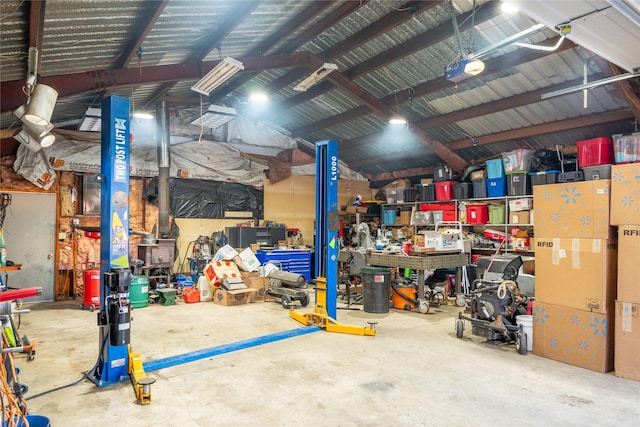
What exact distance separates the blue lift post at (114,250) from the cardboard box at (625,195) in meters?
4.24

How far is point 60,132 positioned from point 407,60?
6047mm

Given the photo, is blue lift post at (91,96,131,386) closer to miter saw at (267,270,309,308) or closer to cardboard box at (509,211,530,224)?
miter saw at (267,270,309,308)

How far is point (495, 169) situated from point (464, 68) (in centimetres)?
388

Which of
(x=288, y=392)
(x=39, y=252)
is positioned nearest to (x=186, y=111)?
(x=39, y=252)

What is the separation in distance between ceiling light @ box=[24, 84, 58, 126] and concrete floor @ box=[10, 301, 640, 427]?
224 cm

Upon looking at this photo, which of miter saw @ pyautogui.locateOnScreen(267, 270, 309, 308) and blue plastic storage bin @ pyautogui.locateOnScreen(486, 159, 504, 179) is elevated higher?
blue plastic storage bin @ pyautogui.locateOnScreen(486, 159, 504, 179)

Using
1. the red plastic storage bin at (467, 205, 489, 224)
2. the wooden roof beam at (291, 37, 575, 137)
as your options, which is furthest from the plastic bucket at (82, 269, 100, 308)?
the red plastic storage bin at (467, 205, 489, 224)

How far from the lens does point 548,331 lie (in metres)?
3.91

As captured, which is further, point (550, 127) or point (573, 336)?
point (550, 127)

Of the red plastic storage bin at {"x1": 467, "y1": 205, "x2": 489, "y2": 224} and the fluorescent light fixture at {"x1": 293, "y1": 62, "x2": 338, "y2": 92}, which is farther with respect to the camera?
the red plastic storage bin at {"x1": 467, "y1": 205, "x2": 489, "y2": 224}

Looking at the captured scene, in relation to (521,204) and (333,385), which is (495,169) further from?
(333,385)

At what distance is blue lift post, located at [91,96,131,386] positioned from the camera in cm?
320

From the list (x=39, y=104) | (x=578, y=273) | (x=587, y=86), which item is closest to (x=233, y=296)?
(x=39, y=104)

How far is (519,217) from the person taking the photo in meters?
7.46
